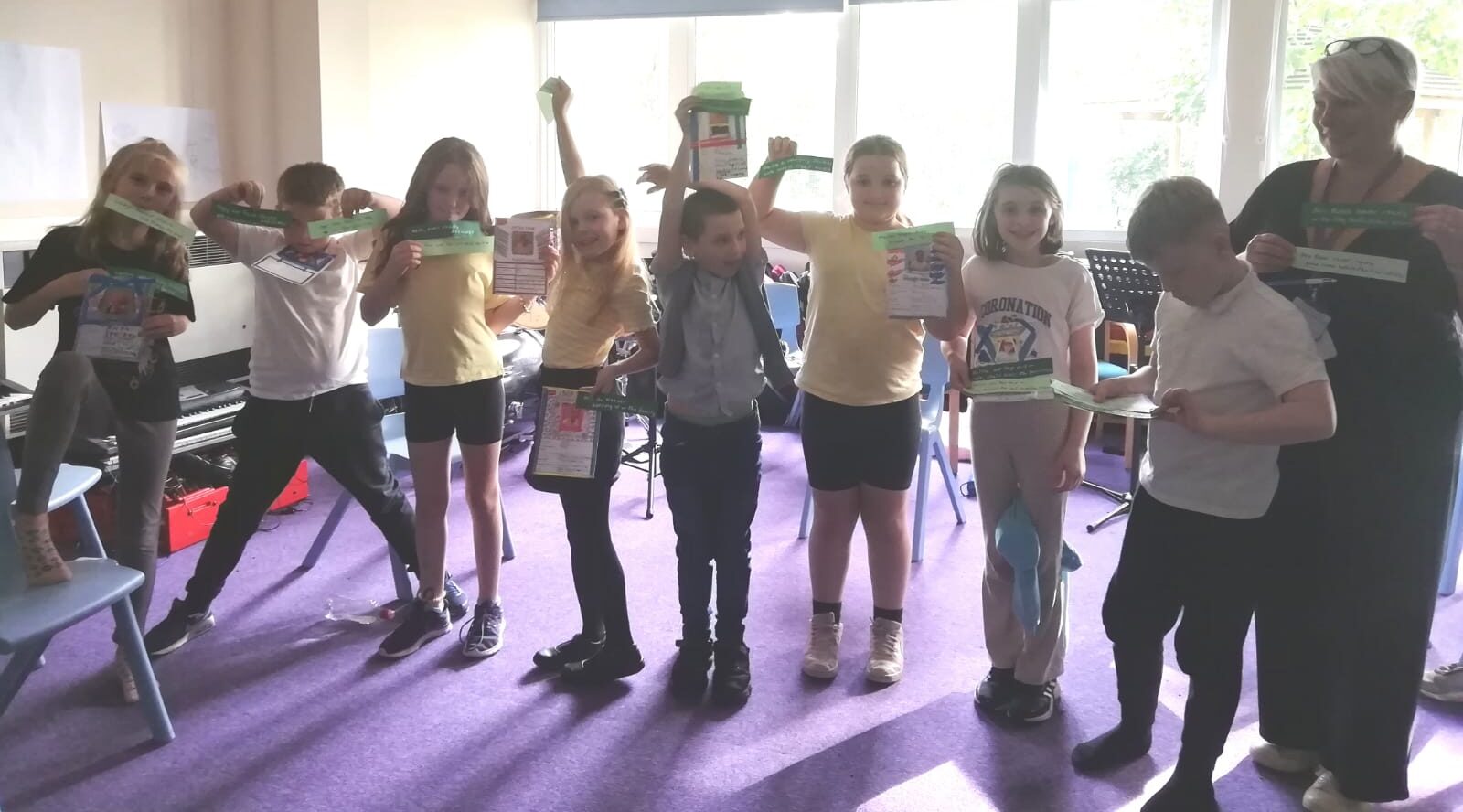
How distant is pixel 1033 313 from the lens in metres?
2.02

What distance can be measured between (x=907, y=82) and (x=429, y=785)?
4.09m

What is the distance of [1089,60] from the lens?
4820mm

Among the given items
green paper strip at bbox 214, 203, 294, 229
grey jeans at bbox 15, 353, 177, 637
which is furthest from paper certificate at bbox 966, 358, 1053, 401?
grey jeans at bbox 15, 353, 177, 637

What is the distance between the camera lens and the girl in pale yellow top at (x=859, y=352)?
218 centimetres

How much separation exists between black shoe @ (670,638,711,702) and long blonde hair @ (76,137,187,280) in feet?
4.50

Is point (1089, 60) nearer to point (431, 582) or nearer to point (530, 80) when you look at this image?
point (530, 80)

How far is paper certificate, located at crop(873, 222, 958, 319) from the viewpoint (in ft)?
6.57

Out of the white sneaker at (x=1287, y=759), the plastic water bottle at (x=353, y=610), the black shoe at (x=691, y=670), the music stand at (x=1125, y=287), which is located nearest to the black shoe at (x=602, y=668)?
the black shoe at (x=691, y=670)

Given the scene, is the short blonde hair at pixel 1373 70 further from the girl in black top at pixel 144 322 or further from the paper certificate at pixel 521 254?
the girl in black top at pixel 144 322

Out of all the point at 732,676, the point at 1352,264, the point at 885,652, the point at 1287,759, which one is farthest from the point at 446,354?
the point at 1287,759

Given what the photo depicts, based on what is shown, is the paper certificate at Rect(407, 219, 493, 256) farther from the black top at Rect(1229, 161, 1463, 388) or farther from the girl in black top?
the black top at Rect(1229, 161, 1463, 388)

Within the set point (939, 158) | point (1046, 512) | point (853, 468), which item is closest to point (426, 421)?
point (853, 468)

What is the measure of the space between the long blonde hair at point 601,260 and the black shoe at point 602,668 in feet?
2.59

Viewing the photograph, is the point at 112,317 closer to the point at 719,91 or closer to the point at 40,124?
the point at 719,91
